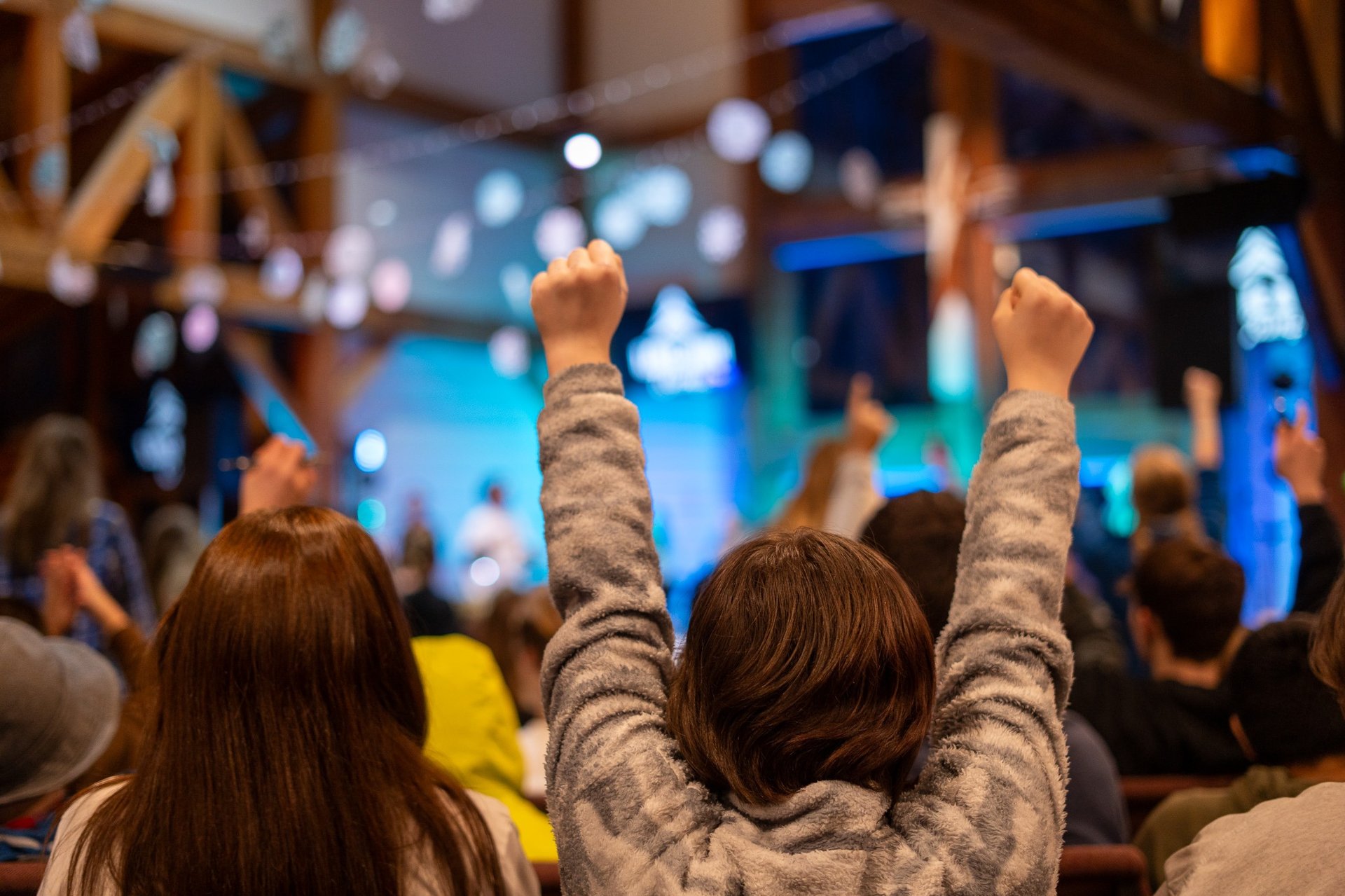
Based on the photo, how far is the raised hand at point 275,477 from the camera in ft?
5.90

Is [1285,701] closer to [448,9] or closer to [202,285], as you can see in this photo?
[202,285]

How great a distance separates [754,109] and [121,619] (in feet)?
29.4

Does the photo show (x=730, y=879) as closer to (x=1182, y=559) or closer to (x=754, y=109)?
(x=1182, y=559)

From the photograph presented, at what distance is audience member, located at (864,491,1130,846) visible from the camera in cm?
171

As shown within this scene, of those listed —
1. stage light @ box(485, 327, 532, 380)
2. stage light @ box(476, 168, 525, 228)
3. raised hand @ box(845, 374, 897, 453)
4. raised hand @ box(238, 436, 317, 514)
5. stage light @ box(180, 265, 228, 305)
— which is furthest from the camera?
stage light @ box(476, 168, 525, 228)

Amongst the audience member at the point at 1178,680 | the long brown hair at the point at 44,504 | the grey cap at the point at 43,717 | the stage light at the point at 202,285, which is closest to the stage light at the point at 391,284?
the stage light at the point at 202,285

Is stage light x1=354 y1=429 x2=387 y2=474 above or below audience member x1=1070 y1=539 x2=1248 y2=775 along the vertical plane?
above

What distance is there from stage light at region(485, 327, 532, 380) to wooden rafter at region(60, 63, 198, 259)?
369cm

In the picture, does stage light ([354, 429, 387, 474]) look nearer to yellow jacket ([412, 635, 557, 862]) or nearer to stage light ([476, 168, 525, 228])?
stage light ([476, 168, 525, 228])

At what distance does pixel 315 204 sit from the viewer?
10.5 m

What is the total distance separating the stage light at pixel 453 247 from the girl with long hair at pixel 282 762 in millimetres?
10755

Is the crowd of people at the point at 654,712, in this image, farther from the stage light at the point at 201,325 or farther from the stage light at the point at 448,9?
the stage light at the point at 448,9

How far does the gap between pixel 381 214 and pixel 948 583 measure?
10.3m

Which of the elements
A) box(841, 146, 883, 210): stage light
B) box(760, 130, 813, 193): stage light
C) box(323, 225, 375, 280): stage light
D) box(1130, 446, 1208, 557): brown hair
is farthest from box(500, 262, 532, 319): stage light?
box(1130, 446, 1208, 557): brown hair
